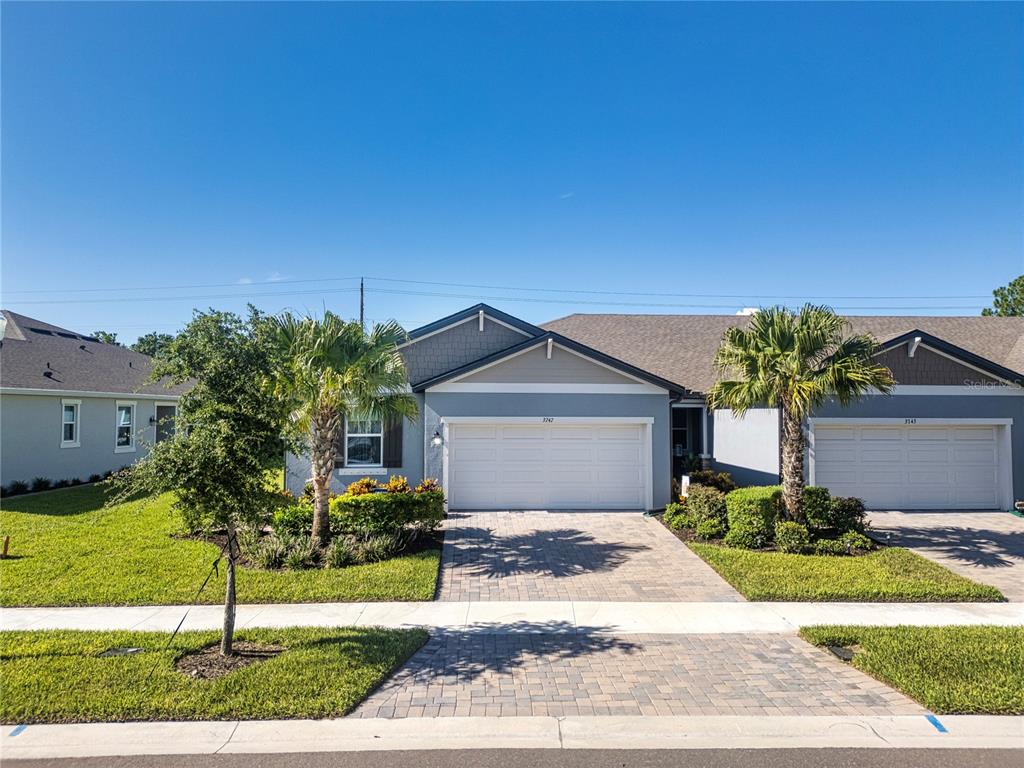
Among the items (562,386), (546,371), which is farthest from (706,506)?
(546,371)

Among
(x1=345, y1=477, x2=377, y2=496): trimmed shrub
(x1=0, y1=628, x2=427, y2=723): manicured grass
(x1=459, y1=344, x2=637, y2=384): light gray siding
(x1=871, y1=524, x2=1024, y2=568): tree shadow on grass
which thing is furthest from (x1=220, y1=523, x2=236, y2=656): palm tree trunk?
(x1=871, y1=524, x2=1024, y2=568): tree shadow on grass

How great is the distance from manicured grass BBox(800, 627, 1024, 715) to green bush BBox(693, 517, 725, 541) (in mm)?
4976

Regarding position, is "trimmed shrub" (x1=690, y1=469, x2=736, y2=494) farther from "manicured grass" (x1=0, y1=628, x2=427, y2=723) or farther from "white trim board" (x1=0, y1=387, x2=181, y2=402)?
"white trim board" (x1=0, y1=387, x2=181, y2=402)

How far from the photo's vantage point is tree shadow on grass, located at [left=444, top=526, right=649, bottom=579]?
10.4 m

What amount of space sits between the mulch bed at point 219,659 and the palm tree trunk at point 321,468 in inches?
171

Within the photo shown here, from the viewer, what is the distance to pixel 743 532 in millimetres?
11883

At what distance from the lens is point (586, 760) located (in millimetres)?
4645

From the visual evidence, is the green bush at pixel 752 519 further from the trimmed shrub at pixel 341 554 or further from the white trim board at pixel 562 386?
the trimmed shrub at pixel 341 554

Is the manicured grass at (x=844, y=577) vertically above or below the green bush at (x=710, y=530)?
below

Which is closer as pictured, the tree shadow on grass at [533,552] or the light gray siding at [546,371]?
the tree shadow on grass at [533,552]

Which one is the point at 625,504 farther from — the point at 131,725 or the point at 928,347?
the point at 131,725

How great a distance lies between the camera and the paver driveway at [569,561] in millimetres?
9180

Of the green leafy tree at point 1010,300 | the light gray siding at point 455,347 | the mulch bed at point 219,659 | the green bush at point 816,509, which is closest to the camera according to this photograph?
the mulch bed at point 219,659

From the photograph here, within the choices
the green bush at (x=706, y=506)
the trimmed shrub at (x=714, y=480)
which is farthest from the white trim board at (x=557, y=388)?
the green bush at (x=706, y=506)
